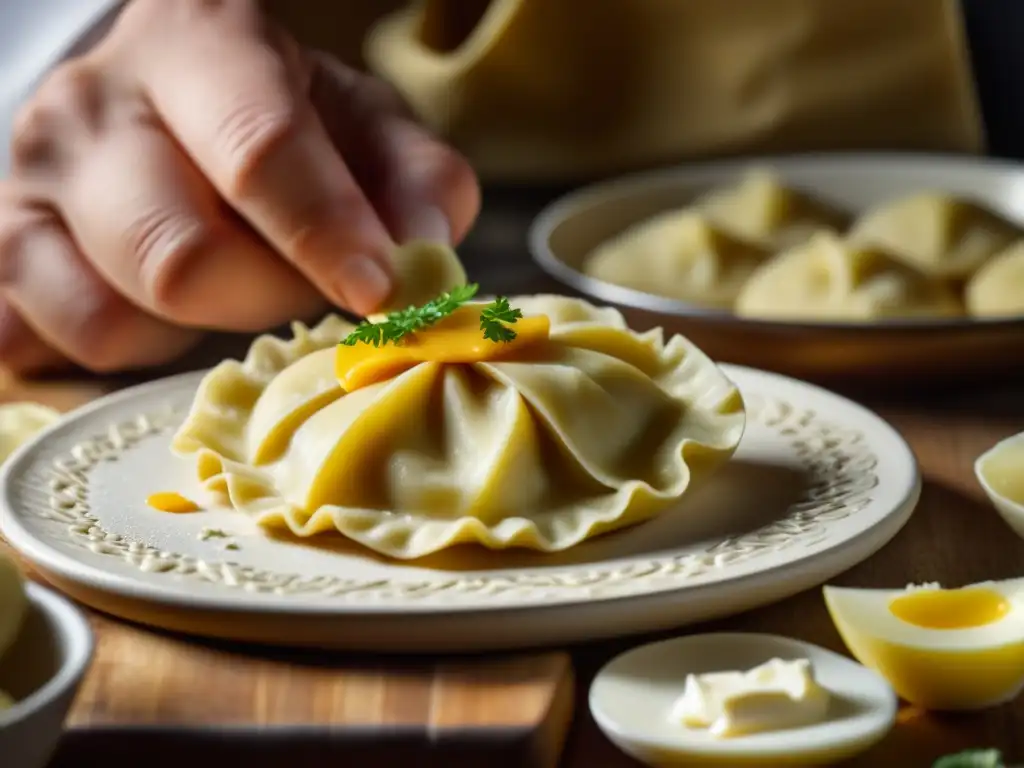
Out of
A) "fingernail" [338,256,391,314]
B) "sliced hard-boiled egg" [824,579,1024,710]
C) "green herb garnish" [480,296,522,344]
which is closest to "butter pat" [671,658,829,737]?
"sliced hard-boiled egg" [824,579,1024,710]

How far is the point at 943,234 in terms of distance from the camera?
3.33 meters

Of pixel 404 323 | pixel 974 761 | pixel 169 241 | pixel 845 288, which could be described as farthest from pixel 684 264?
pixel 974 761

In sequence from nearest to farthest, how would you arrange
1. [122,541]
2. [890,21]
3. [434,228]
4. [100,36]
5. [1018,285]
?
[122,541]
[434,228]
[1018,285]
[100,36]
[890,21]

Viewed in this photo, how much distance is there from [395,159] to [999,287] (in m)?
1.23

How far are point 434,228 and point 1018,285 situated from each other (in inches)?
46.2

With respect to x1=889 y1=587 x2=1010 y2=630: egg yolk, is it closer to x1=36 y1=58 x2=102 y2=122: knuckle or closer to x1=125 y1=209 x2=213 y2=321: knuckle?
x1=125 y1=209 x2=213 y2=321: knuckle

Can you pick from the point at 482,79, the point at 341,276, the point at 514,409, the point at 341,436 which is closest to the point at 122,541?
the point at 341,436

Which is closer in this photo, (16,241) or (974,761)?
(974,761)

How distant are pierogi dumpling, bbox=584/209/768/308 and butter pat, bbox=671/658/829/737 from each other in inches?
76.6

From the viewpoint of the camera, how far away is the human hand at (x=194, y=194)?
253 cm

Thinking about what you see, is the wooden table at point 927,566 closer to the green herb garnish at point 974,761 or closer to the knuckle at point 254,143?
the green herb garnish at point 974,761

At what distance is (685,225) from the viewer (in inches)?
135

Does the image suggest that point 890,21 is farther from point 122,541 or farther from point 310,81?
point 122,541

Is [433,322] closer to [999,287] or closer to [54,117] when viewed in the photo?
[54,117]
